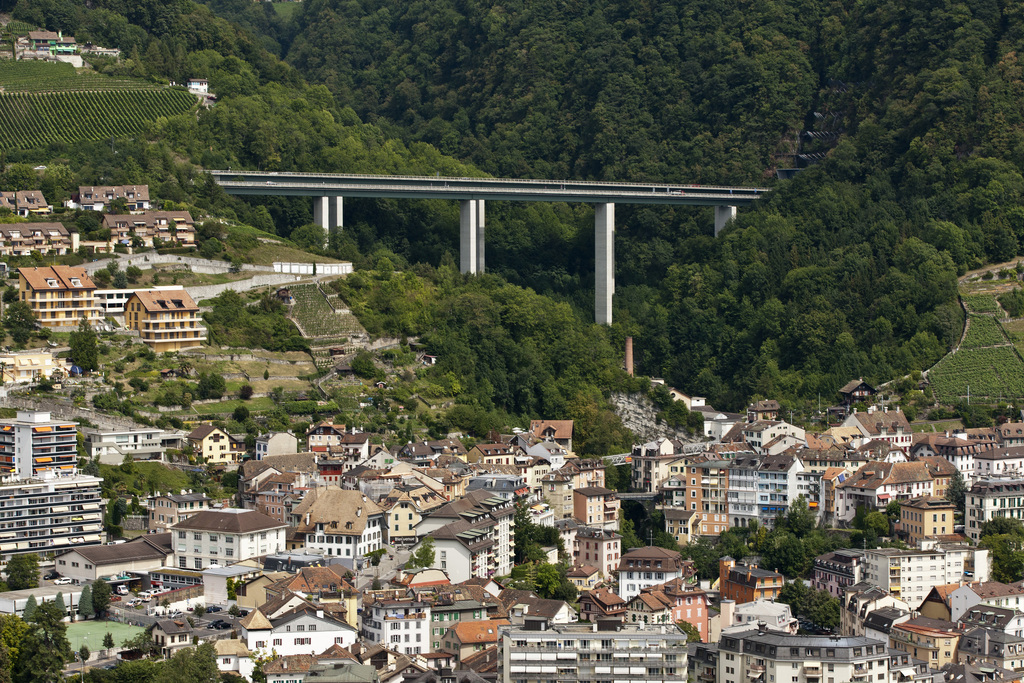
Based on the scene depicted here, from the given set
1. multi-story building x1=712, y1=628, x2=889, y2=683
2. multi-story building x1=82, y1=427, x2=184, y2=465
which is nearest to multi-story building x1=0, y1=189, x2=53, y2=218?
multi-story building x1=82, y1=427, x2=184, y2=465

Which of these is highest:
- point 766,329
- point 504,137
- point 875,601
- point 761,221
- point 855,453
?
point 504,137

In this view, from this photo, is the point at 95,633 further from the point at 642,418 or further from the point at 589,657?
the point at 642,418

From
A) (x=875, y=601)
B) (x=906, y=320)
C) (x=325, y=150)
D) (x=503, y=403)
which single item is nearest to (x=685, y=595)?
(x=875, y=601)

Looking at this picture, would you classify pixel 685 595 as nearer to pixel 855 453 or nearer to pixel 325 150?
pixel 855 453

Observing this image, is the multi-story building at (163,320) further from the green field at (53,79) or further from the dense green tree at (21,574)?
the green field at (53,79)

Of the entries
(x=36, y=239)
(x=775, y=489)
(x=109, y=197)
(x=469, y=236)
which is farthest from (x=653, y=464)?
(x=109, y=197)

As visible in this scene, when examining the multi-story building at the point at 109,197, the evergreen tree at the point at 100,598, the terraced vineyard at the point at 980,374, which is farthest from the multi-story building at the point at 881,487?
the multi-story building at the point at 109,197
